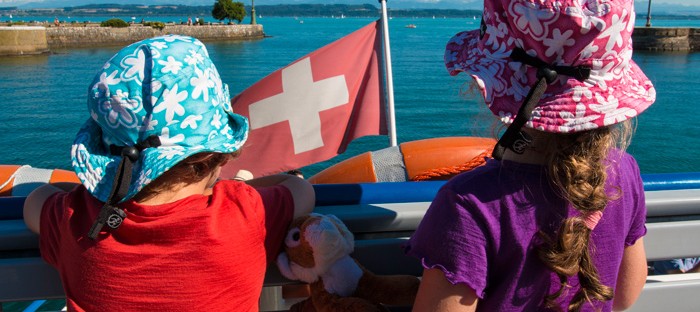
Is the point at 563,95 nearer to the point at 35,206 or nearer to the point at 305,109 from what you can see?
the point at 35,206

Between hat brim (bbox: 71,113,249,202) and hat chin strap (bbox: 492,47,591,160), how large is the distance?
60 centimetres

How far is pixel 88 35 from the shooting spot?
52.8 metres

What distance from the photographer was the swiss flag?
12.8ft

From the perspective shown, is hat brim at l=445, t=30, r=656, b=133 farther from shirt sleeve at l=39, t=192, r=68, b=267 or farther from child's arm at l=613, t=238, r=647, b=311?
shirt sleeve at l=39, t=192, r=68, b=267

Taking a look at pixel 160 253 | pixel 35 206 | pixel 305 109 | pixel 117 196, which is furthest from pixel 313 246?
pixel 305 109

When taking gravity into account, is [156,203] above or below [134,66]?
below

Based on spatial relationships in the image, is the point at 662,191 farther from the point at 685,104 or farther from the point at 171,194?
the point at 685,104

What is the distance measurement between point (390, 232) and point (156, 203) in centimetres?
58

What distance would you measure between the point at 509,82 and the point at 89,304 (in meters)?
1.01

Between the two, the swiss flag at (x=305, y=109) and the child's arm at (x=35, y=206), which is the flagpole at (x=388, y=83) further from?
the child's arm at (x=35, y=206)

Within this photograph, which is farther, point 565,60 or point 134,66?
point 134,66

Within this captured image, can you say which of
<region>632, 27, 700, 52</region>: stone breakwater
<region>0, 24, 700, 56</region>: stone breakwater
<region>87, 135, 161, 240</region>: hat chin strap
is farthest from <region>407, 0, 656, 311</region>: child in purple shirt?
<region>632, 27, 700, 52</region>: stone breakwater

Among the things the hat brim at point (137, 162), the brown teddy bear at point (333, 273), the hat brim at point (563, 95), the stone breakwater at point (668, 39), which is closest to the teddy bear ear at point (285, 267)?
the brown teddy bear at point (333, 273)

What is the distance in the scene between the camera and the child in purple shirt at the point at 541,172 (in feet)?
3.60
